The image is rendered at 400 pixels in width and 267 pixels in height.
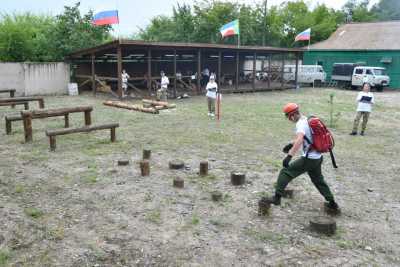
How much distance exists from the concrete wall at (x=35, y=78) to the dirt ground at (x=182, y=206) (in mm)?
10306

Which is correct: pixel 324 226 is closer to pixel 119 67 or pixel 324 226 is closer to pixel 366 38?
pixel 119 67

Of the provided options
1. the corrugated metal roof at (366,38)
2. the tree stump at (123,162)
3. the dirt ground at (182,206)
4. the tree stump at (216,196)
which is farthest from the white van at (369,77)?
the tree stump at (216,196)

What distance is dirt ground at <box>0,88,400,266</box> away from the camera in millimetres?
4012

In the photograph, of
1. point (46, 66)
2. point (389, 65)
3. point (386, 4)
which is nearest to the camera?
point (46, 66)

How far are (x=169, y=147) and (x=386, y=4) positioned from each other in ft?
158

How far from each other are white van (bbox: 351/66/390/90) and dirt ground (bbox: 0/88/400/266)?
17104 millimetres

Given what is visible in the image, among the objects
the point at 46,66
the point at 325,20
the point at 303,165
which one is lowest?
the point at 303,165

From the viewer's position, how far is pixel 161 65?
24.8 meters

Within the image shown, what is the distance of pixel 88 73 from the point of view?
21.3m

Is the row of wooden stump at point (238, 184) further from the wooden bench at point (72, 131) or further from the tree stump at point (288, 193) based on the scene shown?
the wooden bench at point (72, 131)

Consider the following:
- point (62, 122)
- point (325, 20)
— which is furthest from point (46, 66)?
point (325, 20)

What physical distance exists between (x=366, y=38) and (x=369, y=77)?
7.50 m

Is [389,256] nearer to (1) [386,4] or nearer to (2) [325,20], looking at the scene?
(2) [325,20]

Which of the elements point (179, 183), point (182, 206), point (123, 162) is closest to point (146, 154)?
point (123, 162)
